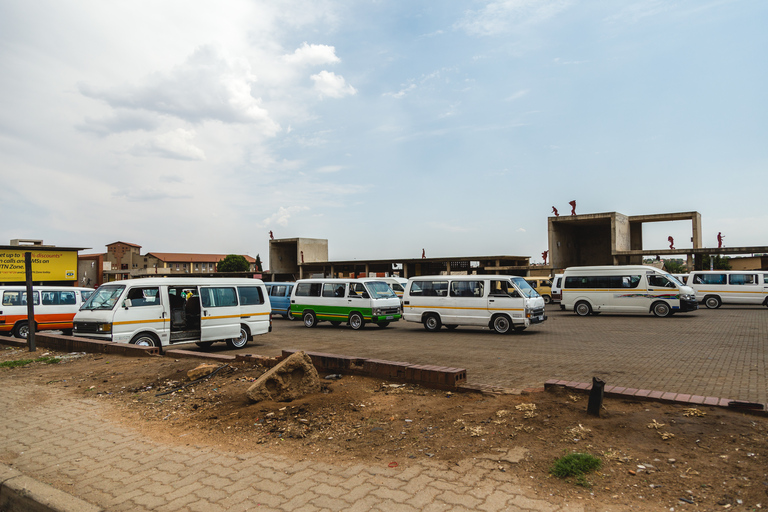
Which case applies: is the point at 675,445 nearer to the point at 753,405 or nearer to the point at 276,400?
the point at 753,405

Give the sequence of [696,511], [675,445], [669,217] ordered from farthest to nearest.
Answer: [669,217]
[675,445]
[696,511]

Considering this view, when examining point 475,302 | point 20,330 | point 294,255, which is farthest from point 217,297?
point 294,255

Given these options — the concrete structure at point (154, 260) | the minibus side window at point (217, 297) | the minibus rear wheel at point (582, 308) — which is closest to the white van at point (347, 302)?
the minibus side window at point (217, 297)

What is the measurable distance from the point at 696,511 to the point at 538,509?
3.40 feet

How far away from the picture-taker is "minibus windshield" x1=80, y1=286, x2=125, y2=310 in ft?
37.5

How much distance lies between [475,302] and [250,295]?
25.6 ft

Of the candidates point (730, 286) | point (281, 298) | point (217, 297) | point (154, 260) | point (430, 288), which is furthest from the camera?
point (154, 260)

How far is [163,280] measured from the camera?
39.5 feet

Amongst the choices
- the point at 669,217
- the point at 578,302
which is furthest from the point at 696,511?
the point at 669,217

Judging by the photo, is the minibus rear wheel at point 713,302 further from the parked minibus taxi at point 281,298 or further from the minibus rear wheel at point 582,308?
the parked minibus taxi at point 281,298

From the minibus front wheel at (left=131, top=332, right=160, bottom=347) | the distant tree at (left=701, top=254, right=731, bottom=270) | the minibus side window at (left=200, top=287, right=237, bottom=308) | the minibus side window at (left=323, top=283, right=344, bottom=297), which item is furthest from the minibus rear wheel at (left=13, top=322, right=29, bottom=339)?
the distant tree at (left=701, top=254, right=731, bottom=270)

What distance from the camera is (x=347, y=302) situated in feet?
62.6

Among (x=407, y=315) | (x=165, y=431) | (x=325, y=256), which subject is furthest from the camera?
(x=325, y=256)

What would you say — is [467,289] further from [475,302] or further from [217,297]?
[217,297]
